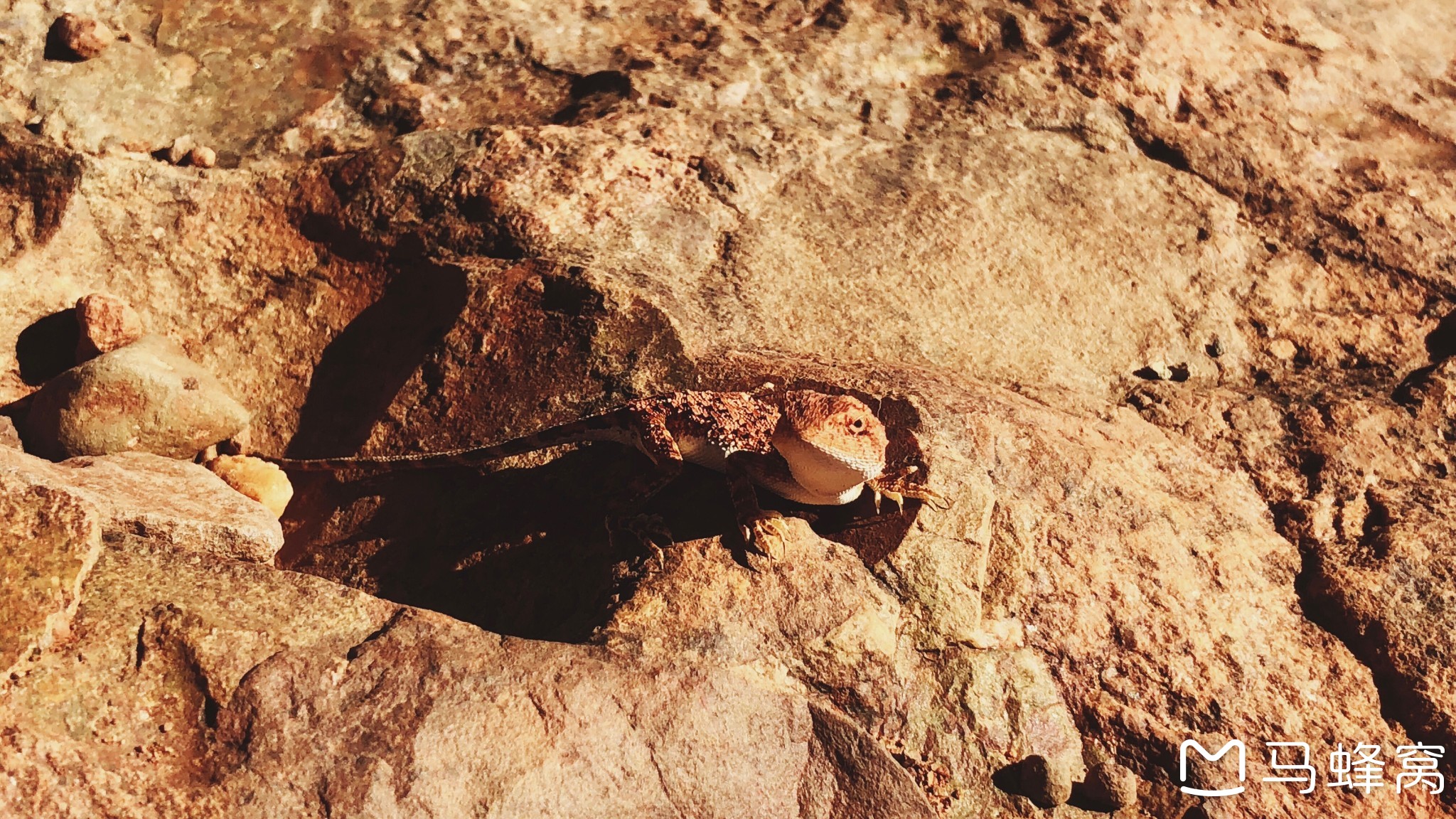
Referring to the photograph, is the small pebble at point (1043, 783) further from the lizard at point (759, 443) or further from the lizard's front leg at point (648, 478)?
the lizard's front leg at point (648, 478)

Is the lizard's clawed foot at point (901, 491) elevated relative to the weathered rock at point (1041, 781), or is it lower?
elevated

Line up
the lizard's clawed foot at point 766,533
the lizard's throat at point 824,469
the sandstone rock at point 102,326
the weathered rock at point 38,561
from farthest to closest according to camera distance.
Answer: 1. the sandstone rock at point 102,326
2. the lizard's clawed foot at point 766,533
3. the lizard's throat at point 824,469
4. the weathered rock at point 38,561

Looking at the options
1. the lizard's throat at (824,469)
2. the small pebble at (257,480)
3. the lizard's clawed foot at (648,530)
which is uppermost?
the lizard's throat at (824,469)

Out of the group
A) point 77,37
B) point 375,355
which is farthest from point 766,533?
point 77,37

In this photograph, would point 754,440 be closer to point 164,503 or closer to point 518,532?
point 518,532

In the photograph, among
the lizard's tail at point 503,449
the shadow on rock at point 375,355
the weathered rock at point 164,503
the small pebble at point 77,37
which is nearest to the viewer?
the weathered rock at point 164,503

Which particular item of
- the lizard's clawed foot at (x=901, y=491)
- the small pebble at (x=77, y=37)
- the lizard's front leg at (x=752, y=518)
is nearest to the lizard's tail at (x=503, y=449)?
the lizard's front leg at (x=752, y=518)
